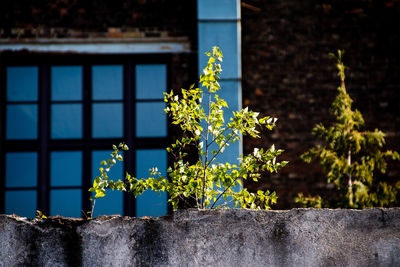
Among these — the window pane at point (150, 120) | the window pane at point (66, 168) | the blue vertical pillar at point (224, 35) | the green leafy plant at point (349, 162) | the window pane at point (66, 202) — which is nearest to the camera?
the green leafy plant at point (349, 162)

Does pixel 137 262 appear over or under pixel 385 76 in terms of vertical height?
Answer: under

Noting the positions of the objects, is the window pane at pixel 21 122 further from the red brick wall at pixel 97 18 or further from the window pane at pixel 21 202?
the red brick wall at pixel 97 18

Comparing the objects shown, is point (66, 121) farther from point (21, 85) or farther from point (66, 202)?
point (66, 202)

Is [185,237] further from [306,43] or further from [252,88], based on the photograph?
[306,43]

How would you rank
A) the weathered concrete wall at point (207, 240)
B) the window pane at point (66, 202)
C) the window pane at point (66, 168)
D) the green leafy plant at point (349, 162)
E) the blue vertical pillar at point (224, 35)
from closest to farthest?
the weathered concrete wall at point (207, 240), the green leafy plant at point (349, 162), the blue vertical pillar at point (224, 35), the window pane at point (66, 202), the window pane at point (66, 168)

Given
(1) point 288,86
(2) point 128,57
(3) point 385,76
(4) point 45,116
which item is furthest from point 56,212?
(3) point 385,76

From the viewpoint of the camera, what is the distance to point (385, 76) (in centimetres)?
570

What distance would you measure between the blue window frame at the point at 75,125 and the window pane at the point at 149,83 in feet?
0.04

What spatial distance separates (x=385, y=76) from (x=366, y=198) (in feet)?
6.09

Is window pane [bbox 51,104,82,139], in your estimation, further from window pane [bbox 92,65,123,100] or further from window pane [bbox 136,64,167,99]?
window pane [bbox 136,64,167,99]

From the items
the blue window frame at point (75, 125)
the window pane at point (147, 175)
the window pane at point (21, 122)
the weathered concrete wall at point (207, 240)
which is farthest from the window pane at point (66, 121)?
the weathered concrete wall at point (207, 240)

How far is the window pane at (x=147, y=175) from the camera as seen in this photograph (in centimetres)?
546

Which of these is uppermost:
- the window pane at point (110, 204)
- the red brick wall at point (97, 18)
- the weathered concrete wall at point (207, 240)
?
the red brick wall at point (97, 18)

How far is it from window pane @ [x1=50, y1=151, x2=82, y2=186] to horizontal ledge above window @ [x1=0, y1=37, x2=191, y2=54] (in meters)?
1.27
